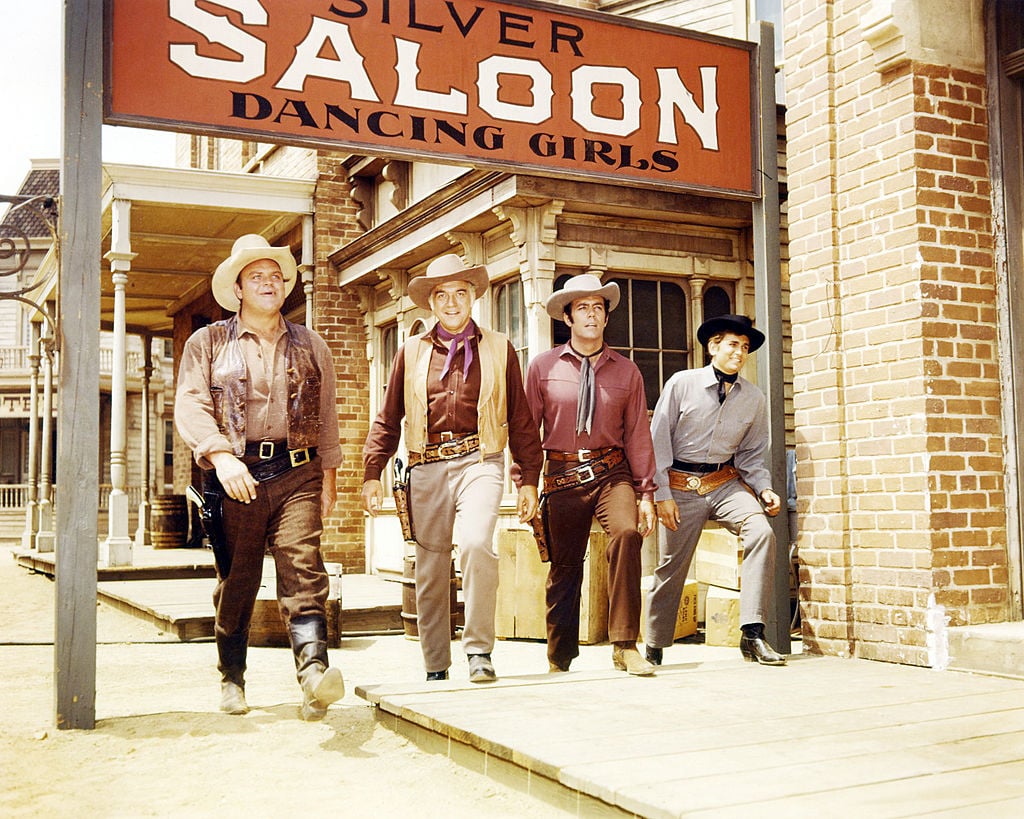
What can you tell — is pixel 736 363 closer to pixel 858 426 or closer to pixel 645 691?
pixel 858 426

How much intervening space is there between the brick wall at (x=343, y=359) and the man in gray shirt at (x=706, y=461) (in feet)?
24.8

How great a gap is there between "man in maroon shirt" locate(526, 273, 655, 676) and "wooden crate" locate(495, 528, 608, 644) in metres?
2.47

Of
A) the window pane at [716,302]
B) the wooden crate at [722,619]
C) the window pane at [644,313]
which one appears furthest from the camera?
the window pane at [716,302]

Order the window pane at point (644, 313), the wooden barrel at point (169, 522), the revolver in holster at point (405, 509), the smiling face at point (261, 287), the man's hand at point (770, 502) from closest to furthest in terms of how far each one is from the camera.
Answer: the smiling face at point (261, 287) → the revolver in holster at point (405, 509) → the man's hand at point (770, 502) → the window pane at point (644, 313) → the wooden barrel at point (169, 522)

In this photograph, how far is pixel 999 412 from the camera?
5750mm

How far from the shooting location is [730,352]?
6.01m

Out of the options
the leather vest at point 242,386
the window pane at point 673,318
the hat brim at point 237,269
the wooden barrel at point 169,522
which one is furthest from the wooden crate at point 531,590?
the wooden barrel at point 169,522

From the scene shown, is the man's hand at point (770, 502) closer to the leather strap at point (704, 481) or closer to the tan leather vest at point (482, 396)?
the leather strap at point (704, 481)

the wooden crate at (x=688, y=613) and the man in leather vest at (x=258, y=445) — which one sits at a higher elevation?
the man in leather vest at (x=258, y=445)

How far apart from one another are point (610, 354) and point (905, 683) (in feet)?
6.87

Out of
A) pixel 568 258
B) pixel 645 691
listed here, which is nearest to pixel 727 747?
pixel 645 691

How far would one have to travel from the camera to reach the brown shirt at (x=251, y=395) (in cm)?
511

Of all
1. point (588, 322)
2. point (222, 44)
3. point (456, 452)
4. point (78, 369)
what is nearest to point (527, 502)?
point (456, 452)

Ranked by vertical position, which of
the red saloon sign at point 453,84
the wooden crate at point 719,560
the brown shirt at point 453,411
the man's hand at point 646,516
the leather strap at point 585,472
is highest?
the red saloon sign at point 453,84
